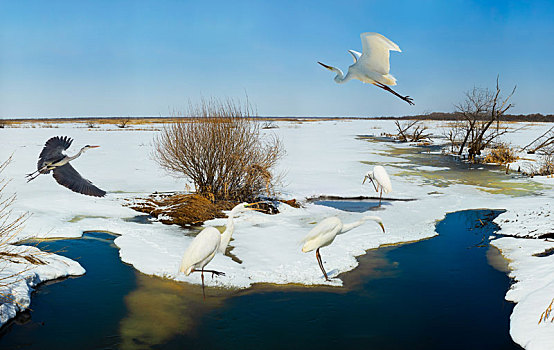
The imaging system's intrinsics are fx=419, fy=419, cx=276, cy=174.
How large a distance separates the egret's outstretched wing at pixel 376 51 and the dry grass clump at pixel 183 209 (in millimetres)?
5399

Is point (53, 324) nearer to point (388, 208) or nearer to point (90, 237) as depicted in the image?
point (90, 237)

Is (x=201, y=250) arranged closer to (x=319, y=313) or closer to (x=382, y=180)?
(x=319, y=313)

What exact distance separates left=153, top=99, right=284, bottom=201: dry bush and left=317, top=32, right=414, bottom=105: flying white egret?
4676 mm

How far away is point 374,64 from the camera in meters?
5.03

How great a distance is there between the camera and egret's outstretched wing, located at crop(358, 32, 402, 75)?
4.60 metres

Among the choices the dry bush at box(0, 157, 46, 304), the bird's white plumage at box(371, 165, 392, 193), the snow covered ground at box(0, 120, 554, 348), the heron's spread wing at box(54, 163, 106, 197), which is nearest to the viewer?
the dry bush at box(0, 157, 46, 304)

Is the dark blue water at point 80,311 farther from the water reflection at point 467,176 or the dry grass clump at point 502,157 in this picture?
the dry grass clump at point 502,157

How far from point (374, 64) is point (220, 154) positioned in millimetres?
5676

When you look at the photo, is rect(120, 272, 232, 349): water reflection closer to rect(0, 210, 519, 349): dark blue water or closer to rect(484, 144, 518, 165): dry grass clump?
rect(0, 210, 519, 349): dark blue water

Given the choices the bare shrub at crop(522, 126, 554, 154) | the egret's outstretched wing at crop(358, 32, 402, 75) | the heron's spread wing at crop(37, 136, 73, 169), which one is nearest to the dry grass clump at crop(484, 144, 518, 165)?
the bare shrub at crop(522, 126, 554, 154)

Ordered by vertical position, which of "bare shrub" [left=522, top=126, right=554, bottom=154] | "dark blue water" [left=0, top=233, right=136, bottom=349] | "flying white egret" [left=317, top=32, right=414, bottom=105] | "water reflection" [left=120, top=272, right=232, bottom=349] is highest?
"flying white egret" [left=317, top=32, right=414, bottom=105]

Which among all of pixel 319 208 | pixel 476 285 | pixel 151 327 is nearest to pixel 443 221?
pixel 319 208

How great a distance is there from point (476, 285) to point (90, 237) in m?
6.77

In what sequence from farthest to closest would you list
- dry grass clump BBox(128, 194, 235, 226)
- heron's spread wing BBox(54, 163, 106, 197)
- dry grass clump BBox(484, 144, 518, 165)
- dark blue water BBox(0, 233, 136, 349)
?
dry grass clump BBox(484, 144, 518, 165), dry grass clump BBox(128, 194, 235, 226), heron's spread wing BBox(54, 163, 106, 197), dark blue water BBox(0, 233, 136, 349)
